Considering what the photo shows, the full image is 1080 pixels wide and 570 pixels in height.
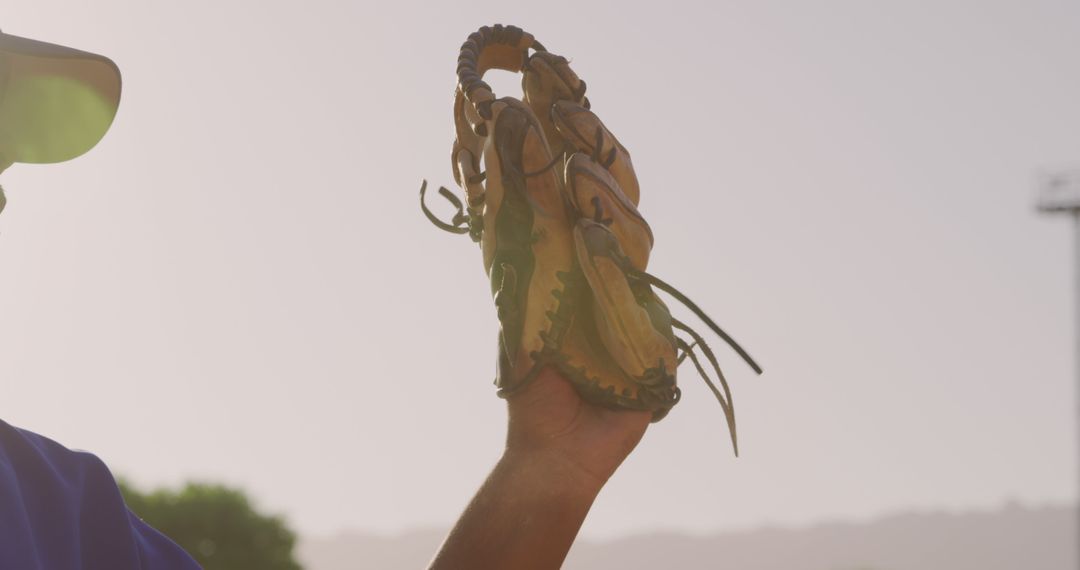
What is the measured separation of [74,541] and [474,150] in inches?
56.3

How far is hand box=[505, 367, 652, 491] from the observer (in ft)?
8.82

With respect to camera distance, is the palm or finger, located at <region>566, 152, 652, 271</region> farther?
finger, located at <region>566, 152, 652, 271</region>

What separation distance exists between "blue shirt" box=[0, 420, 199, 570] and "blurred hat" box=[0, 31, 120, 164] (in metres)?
0.63

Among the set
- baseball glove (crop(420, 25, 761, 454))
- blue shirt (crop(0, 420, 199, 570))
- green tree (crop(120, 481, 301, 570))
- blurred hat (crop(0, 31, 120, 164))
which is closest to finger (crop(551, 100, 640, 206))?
baseball glove (crop(420, 25, 761, 454))

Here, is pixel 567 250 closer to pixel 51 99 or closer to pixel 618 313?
pixel 618 313

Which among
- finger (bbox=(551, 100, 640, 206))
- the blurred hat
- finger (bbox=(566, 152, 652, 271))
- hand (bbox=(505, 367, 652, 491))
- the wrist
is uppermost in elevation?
finger (bbox=(551, 100, 640, 206))

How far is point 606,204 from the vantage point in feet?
9.75

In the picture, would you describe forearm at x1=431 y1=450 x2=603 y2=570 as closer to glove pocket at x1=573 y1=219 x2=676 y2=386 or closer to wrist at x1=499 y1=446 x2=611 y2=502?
wrist at x1=499 y1=446 x2=611 y2=502

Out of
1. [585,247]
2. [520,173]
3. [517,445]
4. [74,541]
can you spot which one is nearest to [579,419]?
[517,445]

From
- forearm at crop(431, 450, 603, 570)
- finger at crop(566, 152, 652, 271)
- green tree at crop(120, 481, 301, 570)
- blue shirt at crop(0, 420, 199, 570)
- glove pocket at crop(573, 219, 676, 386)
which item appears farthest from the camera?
green tree at crop(120, 481, 301, 570)

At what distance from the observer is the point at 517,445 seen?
2699mm

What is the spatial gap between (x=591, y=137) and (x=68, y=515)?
157 cm

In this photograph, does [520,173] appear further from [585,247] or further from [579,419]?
[579,419]

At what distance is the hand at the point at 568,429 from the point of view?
2.69 m
